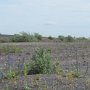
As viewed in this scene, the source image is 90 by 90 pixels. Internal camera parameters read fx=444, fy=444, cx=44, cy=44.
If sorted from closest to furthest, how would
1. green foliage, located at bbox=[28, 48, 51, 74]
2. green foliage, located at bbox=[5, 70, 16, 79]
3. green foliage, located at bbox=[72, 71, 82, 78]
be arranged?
green foliage, located at bbox=[5, 70, 16, 79] < green foliage, located at bbox=[72, 71, 82, 78] < green foliage, located at bbox=[28, 48, 51, 74]

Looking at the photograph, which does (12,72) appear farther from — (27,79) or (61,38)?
(61,38)

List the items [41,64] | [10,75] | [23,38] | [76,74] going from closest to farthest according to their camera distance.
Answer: [10,75], [76,74], [41,64], [23,38]

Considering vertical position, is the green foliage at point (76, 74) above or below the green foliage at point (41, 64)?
below

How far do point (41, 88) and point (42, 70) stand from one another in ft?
9.72

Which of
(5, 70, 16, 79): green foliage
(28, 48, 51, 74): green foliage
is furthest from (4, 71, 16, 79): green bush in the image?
(28, 48, 51, 74): green foliage

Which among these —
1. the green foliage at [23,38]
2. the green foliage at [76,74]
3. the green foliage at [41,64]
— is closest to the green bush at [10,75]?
the green foliage at [41,64]

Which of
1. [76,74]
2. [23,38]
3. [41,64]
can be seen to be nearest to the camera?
[76,74]

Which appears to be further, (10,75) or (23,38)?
(23,38)

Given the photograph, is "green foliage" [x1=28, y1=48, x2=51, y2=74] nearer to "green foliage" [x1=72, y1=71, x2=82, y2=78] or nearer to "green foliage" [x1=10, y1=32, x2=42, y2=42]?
"green foliage" [x1=72, y1=71, x2=82, y2=78]

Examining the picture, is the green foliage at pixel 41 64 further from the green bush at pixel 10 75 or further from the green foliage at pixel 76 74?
the green bush at pixel 10 75

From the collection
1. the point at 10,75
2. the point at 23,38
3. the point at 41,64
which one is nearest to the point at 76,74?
the point at 41,64

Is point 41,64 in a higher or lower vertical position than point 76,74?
higher

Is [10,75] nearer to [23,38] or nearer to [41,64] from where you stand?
[41,64]

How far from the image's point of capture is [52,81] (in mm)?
13344
